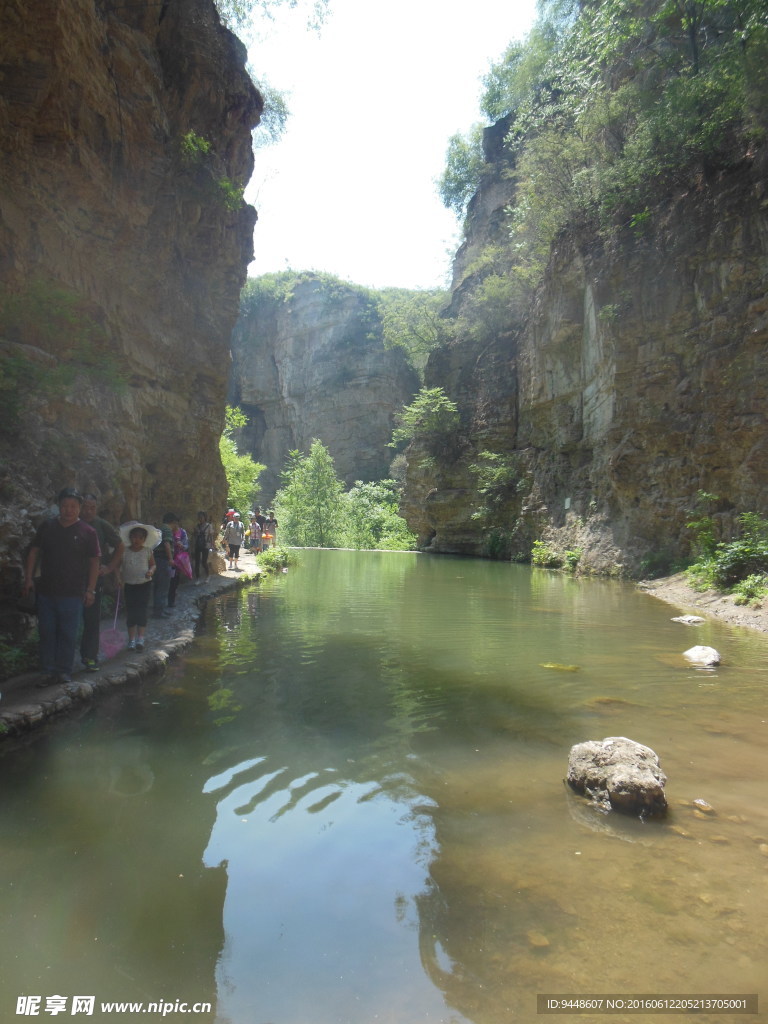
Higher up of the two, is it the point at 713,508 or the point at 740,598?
the point at 713,508

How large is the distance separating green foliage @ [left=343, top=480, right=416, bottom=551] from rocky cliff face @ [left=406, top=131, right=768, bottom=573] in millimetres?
12748

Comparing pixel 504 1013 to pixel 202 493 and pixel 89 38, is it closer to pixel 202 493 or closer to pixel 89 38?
pixel 89 38

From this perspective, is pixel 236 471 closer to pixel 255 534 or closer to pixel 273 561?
pixel 255 534

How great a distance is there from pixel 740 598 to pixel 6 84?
13963mm

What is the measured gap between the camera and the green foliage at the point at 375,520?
145 ft

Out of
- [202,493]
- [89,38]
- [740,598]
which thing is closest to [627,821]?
[740,598]

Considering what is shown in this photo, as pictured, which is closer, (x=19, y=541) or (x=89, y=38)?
(x=19, y=541)

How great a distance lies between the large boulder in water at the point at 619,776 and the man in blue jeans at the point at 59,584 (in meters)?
4.64

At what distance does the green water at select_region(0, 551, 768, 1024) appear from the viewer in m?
2.31

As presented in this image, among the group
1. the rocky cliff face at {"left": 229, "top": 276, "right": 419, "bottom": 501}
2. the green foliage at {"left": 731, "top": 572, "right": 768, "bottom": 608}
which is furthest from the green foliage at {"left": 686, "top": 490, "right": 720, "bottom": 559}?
the rocky cliff face at {"left": 229, "top": 276, "right": 419, "bottom": 501}

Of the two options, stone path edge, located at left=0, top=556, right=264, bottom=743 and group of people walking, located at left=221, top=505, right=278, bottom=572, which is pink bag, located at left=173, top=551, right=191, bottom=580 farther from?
group of people walking, located at left=221, top=505, right=278, bottom=572

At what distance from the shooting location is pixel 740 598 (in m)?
11.1

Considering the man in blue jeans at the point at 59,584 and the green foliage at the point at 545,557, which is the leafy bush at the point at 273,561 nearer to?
the green foliage at the point at 545,557

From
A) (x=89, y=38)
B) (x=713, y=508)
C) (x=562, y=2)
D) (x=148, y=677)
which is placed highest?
(x=562, y=2)
